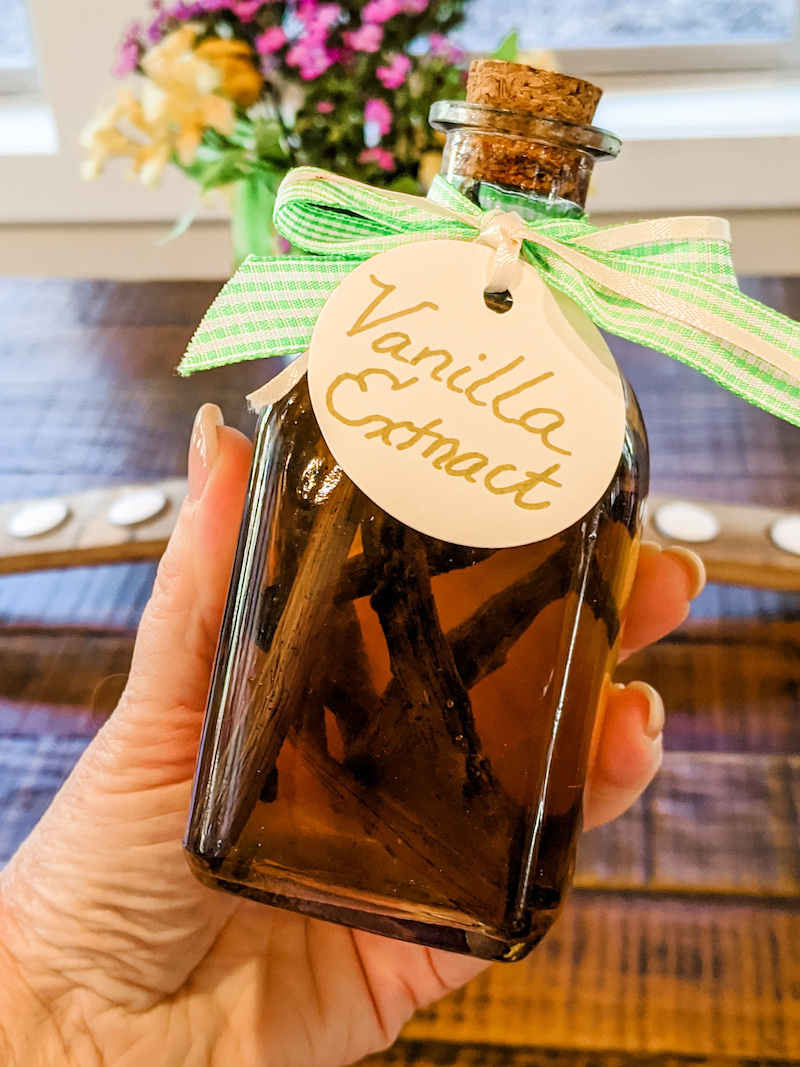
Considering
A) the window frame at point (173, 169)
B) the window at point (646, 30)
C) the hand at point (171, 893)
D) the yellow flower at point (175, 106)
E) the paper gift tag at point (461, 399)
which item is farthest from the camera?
the window at point (646, 30)

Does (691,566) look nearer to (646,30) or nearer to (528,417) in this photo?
(528,417)

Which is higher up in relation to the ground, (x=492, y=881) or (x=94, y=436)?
(x=492, y=881)

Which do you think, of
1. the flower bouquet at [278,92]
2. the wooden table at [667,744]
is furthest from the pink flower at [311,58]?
the wooden table at [667,744]

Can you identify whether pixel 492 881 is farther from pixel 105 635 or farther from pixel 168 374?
pixel 168 374

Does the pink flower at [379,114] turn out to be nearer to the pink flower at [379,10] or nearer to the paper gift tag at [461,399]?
the pink flower at [379,10]

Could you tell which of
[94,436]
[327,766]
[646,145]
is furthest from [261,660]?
[646,145]

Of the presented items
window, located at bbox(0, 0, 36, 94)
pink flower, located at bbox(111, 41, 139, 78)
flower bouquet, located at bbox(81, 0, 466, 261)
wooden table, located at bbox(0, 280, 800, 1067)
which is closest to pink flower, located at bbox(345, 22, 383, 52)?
flower bouquet, located at bbox(81, 0, 466, 261)

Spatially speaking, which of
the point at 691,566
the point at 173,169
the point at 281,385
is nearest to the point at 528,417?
the point at 281,385
